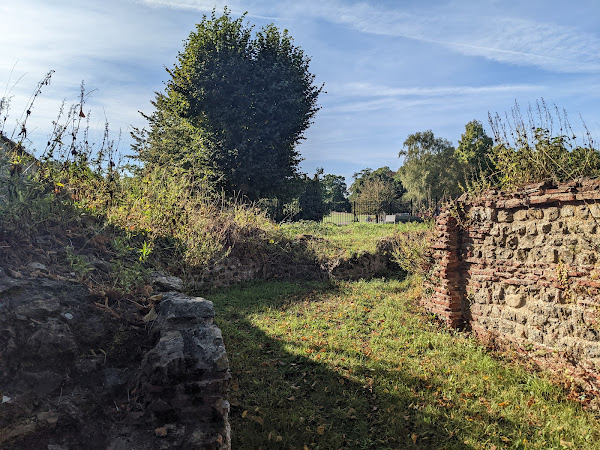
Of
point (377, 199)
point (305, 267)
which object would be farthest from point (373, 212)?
point (305, 267)

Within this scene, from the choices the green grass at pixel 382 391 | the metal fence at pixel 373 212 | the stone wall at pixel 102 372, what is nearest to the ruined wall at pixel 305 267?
the green grass at pixel 382 391

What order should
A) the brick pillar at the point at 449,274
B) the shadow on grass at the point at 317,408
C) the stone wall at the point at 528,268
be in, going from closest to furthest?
1. the shadow on grass at the point at 317,408
2. the stone wall at the point at 528,268
3. the brick pillar at the point at 449,274

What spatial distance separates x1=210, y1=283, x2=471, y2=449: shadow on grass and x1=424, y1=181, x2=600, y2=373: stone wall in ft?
7.31

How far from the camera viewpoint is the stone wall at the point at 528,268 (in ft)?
16.5

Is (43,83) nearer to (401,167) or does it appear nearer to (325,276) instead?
(325,276)

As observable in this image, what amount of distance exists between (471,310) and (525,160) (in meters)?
2.84

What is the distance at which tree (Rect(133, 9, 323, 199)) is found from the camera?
61.5ft

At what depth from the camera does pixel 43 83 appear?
18.3ft

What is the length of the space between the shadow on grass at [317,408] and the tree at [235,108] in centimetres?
1410

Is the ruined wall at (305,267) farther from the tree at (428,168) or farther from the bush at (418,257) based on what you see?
the tree at (428,168)

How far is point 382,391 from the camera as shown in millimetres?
4766

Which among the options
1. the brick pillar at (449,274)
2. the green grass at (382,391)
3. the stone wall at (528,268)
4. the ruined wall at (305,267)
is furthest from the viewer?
the ruined wall at (305,267)

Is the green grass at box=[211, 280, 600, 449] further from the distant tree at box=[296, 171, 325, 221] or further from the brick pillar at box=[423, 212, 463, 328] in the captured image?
the distant tree at box=[296, 171, 325, 221]

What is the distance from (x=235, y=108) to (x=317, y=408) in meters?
17.0
